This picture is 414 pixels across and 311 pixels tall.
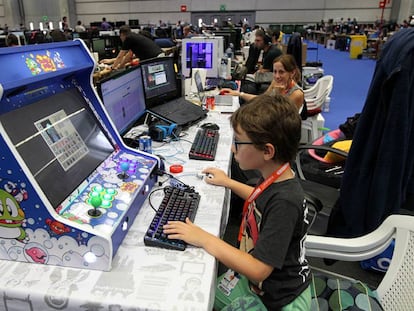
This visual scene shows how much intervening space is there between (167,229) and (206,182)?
0.43 metres

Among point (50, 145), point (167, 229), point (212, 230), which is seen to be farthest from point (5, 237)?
point (212, 230)

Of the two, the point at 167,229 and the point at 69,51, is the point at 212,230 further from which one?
the point at 69,51

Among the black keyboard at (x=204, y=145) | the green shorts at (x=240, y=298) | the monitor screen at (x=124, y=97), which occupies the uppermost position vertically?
the monitor screen at (x=124, y=97)

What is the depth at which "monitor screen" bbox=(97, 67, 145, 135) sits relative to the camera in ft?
5.19

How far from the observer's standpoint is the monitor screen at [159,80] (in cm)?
218

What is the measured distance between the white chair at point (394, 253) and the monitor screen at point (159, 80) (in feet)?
4.56

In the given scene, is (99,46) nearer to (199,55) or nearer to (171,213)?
(199,55)

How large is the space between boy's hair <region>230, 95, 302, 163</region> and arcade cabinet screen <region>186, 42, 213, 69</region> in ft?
9.88

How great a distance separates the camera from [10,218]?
913 millimetres

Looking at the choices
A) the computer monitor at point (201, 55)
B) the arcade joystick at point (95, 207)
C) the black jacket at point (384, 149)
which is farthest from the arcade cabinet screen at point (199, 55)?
the arcade joystick at point (95, 207)

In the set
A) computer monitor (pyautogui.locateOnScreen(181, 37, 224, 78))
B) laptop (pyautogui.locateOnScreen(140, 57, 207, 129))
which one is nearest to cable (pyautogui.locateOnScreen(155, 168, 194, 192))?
laptop (pyautogui.locateOnScreen(140, 57, 207, 129))

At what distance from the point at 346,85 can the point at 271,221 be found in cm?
706

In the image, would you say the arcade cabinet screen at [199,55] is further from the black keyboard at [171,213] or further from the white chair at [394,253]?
the white chair at [394,253]

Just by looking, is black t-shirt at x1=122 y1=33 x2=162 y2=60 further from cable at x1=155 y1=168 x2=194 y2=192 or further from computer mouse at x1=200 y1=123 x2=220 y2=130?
cable at x1=155 y1=168 x2=194 y2=192
